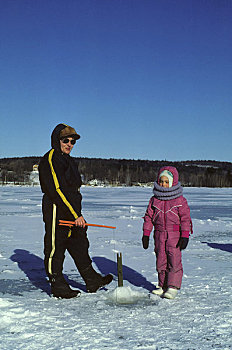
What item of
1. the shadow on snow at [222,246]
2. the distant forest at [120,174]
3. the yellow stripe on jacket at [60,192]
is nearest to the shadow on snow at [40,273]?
the yellow stripe on jacket at [60,192]

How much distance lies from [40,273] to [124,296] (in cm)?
167

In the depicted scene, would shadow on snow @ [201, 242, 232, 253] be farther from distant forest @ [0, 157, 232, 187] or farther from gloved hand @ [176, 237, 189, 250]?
distant forest @ [0, 157, 232, 187]

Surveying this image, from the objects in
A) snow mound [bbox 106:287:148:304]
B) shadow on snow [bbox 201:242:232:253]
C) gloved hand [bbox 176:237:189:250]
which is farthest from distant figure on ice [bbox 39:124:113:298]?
shadow on snow [bbox 201:242:232:253]

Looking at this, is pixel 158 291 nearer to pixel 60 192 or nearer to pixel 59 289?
pixel 59 289

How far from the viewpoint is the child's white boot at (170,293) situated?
13.4 feet

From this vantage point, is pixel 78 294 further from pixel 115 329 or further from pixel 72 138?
pixel 72 138

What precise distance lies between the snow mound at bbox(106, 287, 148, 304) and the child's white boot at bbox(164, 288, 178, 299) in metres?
0.23

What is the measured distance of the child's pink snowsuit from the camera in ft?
13.8

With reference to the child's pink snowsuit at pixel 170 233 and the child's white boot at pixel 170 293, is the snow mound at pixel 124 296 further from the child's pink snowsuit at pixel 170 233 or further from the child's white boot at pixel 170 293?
the child's pink snowsuit at pixel 170 233

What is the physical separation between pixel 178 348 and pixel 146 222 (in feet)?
5.70

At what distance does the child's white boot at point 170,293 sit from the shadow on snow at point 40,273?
485mm

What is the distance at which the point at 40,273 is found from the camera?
530 centimetres

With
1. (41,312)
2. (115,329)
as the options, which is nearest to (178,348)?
(115,329)

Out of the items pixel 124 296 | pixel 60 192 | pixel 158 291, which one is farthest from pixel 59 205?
pixel 158 291
